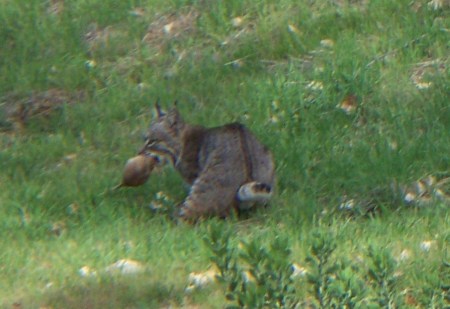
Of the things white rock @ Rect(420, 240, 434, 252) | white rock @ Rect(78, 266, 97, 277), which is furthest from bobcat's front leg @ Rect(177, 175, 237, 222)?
white rock @ Rect(420, 240, 434, 252)

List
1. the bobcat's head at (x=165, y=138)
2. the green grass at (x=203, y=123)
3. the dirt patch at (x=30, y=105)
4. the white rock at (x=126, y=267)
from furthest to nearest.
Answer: the dirt patch at (x=30, y=105) → the bobcat's head at (x=165, y=138) → the green grass at (x=203, y=123) → the white rock at (x=126, y=267)

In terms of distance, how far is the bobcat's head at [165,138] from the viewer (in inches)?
301

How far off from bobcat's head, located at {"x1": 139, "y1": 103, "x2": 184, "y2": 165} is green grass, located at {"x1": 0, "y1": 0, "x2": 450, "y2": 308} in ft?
1.01

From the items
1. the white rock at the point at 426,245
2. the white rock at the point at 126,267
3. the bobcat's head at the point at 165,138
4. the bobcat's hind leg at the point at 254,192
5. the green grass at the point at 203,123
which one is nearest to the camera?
the white rock at the point at 126,267

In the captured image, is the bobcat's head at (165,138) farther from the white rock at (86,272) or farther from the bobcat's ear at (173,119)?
the white rock at (86,272)

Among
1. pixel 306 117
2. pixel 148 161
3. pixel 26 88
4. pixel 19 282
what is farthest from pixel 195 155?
pixel 26 88

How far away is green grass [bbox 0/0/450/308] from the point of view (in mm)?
6410

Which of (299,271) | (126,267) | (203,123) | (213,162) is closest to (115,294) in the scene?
(126,267)

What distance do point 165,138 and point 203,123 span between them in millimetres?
1240

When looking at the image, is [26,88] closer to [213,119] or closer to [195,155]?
[213,119]

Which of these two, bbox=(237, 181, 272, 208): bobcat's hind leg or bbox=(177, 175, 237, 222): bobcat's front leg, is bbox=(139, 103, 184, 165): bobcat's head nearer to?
bbox=(177, 175, 237, 222): bobcat's front leg

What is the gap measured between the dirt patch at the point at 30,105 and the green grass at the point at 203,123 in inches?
0.7

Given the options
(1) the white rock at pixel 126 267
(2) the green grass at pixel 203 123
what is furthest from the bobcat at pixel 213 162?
(1) the white rock at pixel 126 267

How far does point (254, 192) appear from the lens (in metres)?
7.17
